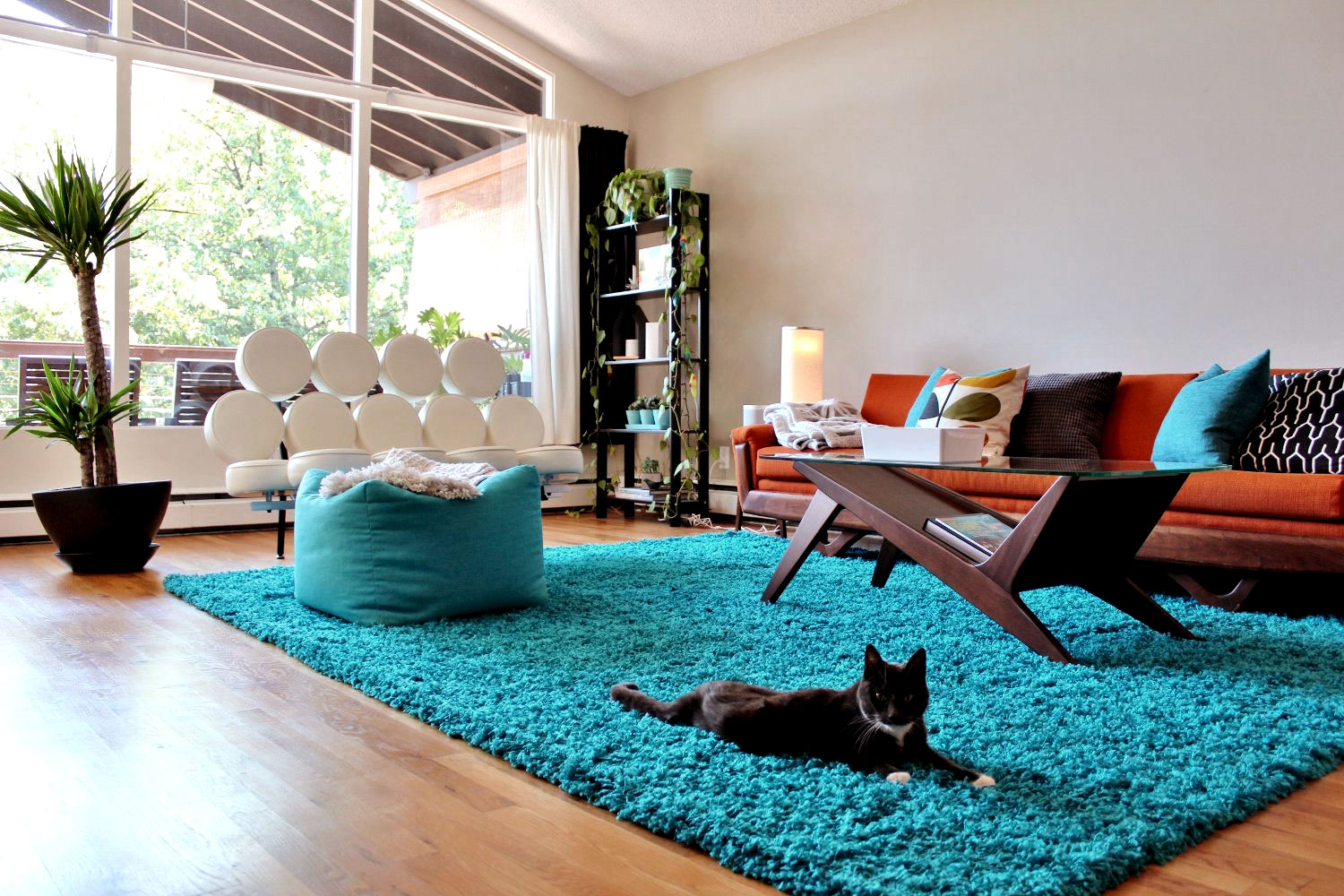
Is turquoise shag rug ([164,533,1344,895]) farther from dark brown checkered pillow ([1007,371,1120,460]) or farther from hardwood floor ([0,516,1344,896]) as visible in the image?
dark brown checkered pillow ([1007,371,1120,460])

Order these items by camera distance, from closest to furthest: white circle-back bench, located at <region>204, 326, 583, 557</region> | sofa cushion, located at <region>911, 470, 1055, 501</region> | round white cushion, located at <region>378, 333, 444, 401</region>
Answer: sofa cushion, located at <region>911, 470, 1055, 501</region> < white circle-back bench, located at <region>204, 326, 583, 557</region> < round white cushion, located at <region>378, 333, 444, 401</region>

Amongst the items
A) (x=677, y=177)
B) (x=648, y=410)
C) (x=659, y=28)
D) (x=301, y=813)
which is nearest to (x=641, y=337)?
(x=648, y=410)

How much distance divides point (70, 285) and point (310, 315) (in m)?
1.15

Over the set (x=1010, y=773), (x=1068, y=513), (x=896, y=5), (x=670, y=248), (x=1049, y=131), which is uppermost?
(x=896, y=5)

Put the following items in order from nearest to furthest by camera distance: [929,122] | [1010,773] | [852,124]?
[1010,773], [929,122], [852,124]

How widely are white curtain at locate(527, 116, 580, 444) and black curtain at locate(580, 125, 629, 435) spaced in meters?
0.05

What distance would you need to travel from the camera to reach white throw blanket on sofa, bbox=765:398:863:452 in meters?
4.37

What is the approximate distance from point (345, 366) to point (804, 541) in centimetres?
249

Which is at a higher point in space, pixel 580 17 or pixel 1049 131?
pixel 580 17

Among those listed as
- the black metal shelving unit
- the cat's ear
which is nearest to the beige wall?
the black metal shelving unit

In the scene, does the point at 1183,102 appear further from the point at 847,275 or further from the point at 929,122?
the point at 847,275

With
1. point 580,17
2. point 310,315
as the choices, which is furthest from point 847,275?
point 310,315

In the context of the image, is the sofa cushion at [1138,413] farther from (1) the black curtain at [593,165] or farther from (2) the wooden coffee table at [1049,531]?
(1) the black curtain at [593,165]

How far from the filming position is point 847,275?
5262 millimetres
